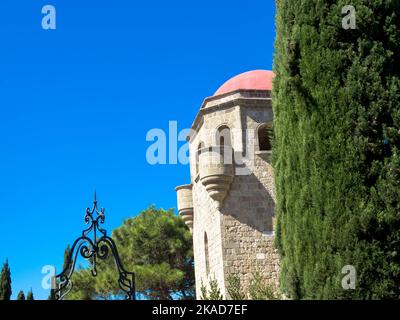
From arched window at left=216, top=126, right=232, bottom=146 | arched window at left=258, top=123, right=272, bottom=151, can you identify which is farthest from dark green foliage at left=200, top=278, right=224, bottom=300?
arched window at left=258, top=123, right=272, bottom=151

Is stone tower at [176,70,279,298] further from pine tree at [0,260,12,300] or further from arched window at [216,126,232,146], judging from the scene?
pine tree at [0,260,12,300]

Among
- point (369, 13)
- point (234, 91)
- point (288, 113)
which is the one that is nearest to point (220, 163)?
point (234, 91)

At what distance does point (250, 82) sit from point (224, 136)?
241 cm

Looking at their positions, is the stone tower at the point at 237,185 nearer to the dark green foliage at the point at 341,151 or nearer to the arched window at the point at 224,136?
the arched window at the point at 224,136

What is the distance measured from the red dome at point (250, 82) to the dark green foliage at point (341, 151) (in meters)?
9.91

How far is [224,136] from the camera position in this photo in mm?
A: 20594

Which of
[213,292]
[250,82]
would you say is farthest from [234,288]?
[250,82]

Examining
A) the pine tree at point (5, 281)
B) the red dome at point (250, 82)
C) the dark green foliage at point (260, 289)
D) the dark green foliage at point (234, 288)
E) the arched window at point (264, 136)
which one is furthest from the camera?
the pine tree at point (5, 281)

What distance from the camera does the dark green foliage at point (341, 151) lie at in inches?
382

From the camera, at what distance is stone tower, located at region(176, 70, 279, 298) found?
64.0 ft

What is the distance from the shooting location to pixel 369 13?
34.6ft

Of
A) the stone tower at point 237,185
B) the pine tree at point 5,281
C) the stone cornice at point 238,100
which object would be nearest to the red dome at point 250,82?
the stone tower at point 237,185
